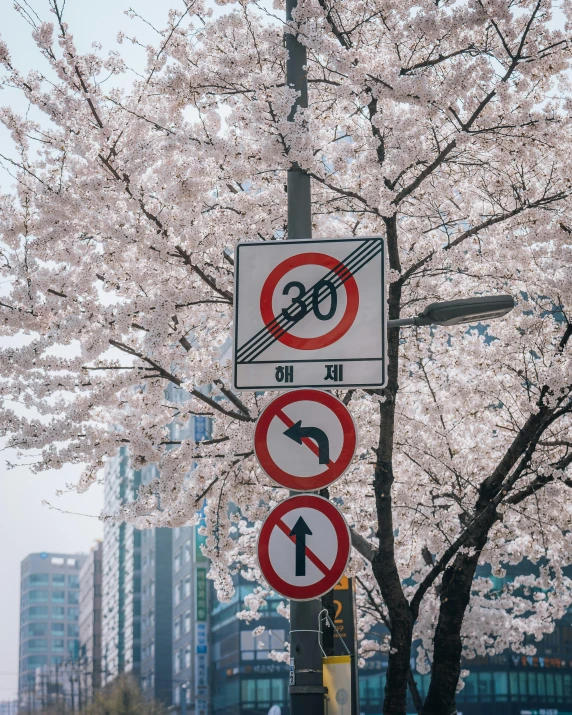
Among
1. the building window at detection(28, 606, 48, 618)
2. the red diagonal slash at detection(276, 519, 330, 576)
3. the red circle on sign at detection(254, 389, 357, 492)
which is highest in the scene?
the red circle on sign at detection(254, 389, 357, 492)

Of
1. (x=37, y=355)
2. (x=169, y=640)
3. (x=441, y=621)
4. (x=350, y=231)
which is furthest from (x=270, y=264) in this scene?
(x=169, y=640)

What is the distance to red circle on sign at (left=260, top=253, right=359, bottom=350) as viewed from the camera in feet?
15.8

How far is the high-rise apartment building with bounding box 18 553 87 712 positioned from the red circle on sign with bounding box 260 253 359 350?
188789 mm

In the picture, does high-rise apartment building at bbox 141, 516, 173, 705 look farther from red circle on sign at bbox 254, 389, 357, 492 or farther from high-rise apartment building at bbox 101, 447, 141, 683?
red circle on sign at bbox 254, 389, 357, 492

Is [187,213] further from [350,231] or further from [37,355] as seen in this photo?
[350,231]

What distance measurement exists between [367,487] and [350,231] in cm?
337

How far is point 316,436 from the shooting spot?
4523 mm

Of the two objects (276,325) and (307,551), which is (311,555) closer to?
(307,551)

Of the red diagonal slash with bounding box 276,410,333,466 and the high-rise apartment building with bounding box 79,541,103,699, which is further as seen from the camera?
the high-rise apartment building with bounding box 79,541,103,699

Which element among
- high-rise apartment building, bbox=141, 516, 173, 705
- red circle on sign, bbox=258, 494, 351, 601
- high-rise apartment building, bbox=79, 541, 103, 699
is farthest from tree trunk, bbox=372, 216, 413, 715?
high-rise apartment building, bbox=79, 541, 103, 699

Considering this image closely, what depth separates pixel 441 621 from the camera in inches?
396

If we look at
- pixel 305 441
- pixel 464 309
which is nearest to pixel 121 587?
pixel 464 309

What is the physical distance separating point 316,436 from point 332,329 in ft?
1.95

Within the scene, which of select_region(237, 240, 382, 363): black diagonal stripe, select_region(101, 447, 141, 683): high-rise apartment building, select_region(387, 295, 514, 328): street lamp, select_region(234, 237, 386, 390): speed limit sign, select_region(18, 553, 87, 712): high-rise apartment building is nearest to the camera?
select_region(234, 237, 386, 390): speed limit sign
